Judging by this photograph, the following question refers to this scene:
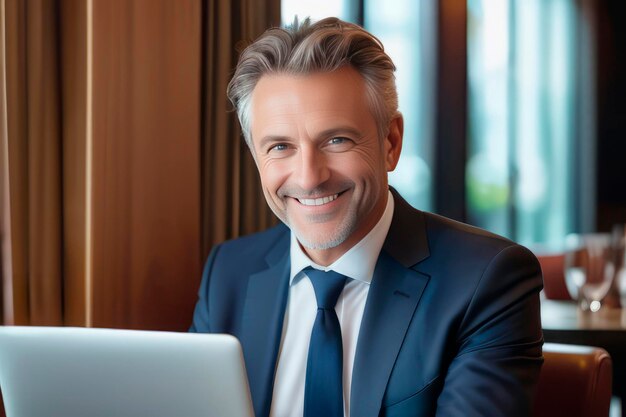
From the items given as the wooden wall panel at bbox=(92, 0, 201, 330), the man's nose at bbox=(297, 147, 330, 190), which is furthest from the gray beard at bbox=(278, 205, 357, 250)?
the wooden wall panel at bbox=(92, 0, 201, 330)

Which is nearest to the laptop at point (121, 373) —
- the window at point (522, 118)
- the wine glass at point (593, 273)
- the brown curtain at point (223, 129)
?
the brown curtain at point (223, 129)

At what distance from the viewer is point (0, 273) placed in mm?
2018

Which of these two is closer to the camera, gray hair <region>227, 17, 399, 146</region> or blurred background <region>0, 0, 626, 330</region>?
gray hair <region>227, 17, 399, 146</region>

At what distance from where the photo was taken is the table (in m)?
2.48

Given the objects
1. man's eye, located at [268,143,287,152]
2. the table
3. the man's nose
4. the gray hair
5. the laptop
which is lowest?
the table

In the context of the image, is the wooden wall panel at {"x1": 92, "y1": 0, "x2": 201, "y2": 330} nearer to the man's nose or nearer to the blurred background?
the blurred background

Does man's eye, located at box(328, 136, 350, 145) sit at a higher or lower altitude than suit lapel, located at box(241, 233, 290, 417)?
higher

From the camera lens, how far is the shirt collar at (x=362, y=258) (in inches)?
72.1

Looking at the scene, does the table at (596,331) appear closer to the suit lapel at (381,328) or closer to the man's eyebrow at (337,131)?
the suit lapel at (381,328)

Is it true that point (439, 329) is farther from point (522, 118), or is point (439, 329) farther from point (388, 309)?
point (522, 118)

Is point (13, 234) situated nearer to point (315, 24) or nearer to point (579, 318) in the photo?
point (315, 24)

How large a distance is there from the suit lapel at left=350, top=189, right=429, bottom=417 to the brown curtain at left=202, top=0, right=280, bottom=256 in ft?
2.66

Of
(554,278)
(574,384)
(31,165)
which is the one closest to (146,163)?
(31,165)

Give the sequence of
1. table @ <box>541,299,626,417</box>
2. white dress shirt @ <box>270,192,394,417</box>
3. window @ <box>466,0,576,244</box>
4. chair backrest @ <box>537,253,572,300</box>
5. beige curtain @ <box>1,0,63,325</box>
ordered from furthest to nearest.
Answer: window @ <box>466,0,576,244</box>
chair backrest @ <box>537,253,572,300</box>
table @ <box>541,299,626,417</box>
beige curtain @ <box>1,0,63,325</box>
white dress shirt @ <box>270,192,394,417</box>
